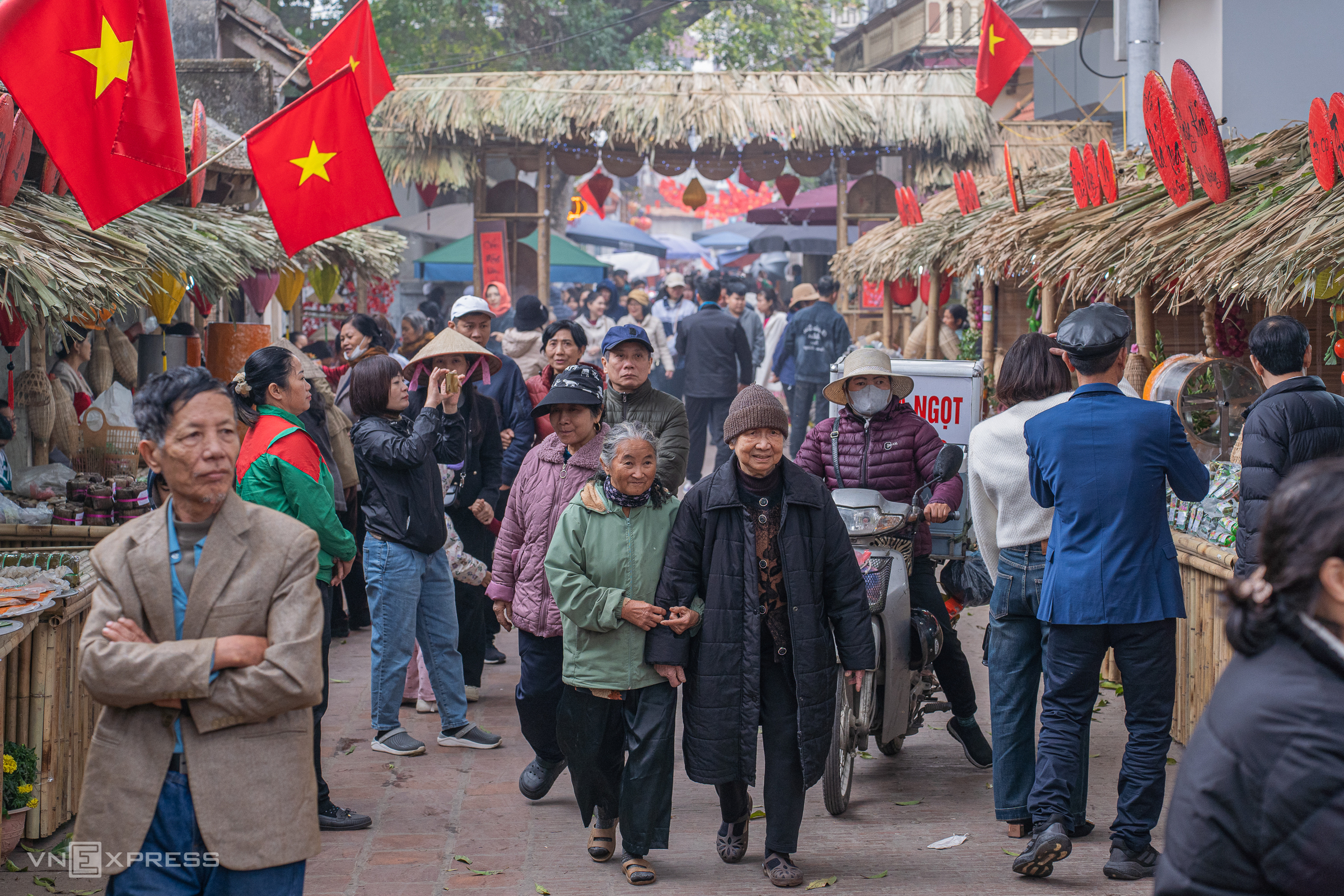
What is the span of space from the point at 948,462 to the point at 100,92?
3.73 metres

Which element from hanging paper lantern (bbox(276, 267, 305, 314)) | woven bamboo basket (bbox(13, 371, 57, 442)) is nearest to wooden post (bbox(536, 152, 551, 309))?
hanging paper lantern (bbox(276, 267, 305, 314))

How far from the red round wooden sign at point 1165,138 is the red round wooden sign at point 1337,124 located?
121cm

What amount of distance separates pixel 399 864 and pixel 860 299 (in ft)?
48.0

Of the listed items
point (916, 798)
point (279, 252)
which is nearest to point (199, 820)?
point (916, 798)

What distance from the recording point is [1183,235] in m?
6.48

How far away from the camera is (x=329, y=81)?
6.31m

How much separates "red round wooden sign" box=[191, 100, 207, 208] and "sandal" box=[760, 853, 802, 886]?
17.5 feet

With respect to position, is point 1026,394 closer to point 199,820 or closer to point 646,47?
point 199,820

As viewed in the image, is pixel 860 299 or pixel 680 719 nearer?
pixel 680 719

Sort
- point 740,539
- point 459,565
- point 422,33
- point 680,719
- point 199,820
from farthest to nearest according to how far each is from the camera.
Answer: point 422,33
point 680,719
point 459,565
point 740,539
point 199,820

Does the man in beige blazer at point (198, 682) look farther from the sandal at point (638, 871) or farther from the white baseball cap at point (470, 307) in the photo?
the white baseball cap at point (470, 307)

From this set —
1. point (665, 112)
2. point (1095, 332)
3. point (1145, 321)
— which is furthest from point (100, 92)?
point (665, 112)

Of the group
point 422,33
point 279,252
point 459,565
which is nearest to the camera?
point 459,565

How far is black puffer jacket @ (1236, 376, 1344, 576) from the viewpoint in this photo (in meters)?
4.69
